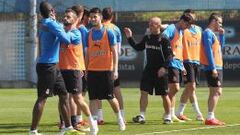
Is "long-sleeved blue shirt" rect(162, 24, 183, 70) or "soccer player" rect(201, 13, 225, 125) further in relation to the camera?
"long-sleeved blue shirt" rect(162, 24, 183, 70)

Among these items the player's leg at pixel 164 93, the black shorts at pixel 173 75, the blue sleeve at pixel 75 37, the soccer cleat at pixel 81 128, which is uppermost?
the blue sleeve at pixel 75 37

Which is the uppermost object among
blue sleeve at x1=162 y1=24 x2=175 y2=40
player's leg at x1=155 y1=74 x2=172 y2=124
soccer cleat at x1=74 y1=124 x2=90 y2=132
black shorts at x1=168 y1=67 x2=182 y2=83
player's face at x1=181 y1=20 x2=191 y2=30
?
player's face at x1=181 y1=20 x2=191 y2=30

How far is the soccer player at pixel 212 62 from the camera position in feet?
46.6

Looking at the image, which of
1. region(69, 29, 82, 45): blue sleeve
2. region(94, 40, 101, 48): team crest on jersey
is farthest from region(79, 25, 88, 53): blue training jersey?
region(69, 29, 82, 45): blue sleeve

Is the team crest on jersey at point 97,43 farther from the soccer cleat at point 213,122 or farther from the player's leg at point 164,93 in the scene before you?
the soccer cleat at point 213,122

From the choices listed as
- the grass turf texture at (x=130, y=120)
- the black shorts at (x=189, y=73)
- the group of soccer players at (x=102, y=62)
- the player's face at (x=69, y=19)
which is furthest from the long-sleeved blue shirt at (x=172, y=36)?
the player's face at (x=69, y=19)

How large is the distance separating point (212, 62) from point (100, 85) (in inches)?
94.7

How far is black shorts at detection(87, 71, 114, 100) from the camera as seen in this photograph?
1305 cm

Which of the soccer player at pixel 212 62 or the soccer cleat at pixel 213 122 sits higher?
the soccer player at pixel 212 62

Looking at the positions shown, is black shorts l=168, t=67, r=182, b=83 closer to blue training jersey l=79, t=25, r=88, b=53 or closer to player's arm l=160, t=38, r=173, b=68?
player's arm l=160, t=38, r=173, b=68

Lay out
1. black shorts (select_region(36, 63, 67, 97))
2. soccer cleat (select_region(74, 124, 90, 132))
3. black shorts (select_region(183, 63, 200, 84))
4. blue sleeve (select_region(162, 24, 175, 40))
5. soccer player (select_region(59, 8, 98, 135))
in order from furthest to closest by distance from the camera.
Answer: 1. black shorts (select_region(183, 63, 200, 84))
2. blue sleeve (select_region(162, 24, 175, 40))
3. soccer cleat (select_region(74, 124, 90, 132))
4. soccer player (select_region(59, 8, 98, 135))
5. black shorts (select_region(36, 63, 67, 97))

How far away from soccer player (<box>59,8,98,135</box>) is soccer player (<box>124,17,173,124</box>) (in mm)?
1705

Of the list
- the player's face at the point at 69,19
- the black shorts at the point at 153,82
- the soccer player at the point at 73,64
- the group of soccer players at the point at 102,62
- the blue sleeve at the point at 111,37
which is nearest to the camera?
the group of soccer players at the point at 102,62

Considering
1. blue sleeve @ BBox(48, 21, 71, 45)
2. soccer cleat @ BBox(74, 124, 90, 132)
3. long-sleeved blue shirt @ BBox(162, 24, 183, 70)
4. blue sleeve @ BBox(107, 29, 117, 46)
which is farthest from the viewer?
long-sleeved blue shirt @ BBox(162, 24, 183, 70)
